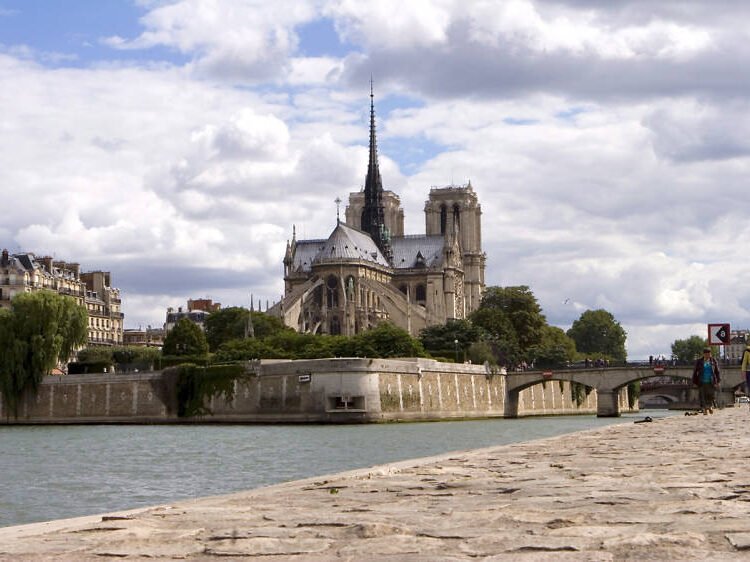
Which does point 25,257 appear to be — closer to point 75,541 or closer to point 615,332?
point 615,332

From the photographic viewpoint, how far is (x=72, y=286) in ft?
405

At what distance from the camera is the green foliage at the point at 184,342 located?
94438 mm

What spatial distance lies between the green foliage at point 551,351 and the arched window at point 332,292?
20.5 m

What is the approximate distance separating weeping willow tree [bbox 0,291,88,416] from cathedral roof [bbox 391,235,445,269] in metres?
77.9

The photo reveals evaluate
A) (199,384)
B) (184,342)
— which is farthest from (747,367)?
(184,342)

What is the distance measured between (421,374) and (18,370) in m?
21.4

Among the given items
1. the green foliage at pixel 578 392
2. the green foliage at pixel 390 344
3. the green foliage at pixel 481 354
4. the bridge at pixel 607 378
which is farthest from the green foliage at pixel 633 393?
the green foliage at pixel 390 344

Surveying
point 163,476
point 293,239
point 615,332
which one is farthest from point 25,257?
point 163,476

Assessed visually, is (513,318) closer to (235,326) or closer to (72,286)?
(235,326)

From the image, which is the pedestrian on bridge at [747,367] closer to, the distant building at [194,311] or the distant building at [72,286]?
the distant building at [72,286]

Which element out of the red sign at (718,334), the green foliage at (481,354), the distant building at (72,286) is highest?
the distant building at (72,286)

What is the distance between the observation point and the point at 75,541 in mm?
6969

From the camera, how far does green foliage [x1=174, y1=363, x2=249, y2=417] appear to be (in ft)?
228

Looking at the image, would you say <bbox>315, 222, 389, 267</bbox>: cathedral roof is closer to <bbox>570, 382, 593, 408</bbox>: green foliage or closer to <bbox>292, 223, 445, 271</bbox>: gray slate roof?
<bbox>292, 223, 445, 271</bbox>: gray slate roof
